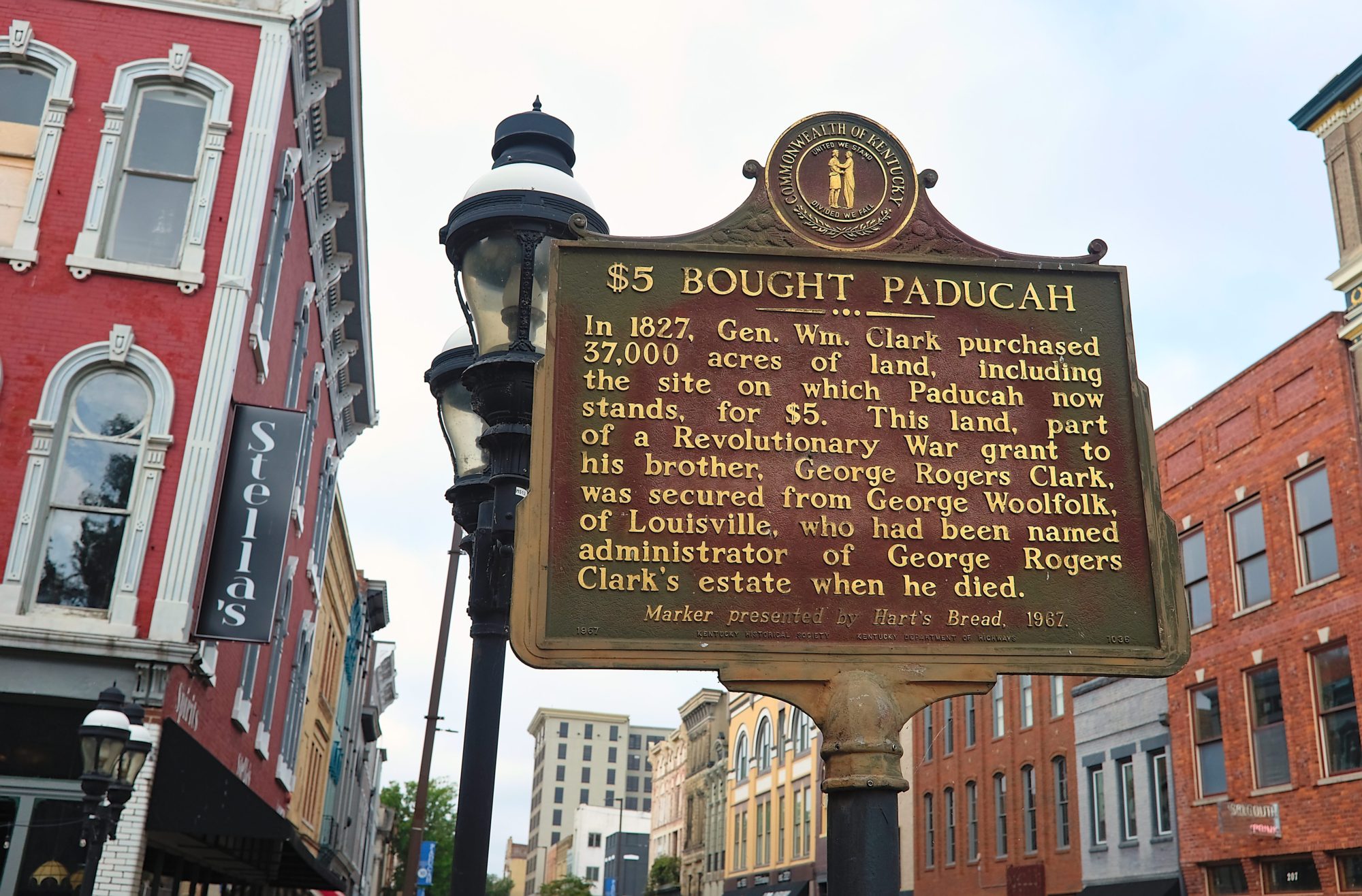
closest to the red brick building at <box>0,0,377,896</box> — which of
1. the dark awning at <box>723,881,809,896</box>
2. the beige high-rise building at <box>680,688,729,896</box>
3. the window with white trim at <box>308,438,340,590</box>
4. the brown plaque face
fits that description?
the window with white trim at <box>308,438,340,590</box>

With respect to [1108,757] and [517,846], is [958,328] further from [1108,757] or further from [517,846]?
[517,846]

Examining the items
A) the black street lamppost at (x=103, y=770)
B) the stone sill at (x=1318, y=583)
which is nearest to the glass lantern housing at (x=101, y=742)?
the black street lamppost at (x=103, y=770)

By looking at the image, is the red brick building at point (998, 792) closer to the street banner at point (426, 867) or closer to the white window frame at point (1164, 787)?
the white window frame at point (1164, 787)

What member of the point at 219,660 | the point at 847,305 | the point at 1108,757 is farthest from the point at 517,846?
the point at 847,305

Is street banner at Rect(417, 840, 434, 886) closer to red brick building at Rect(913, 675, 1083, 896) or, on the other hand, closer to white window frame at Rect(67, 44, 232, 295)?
red brick building at Rect(913, 675, 1083, 896)

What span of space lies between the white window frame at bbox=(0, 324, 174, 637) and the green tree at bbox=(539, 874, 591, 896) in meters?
75.3

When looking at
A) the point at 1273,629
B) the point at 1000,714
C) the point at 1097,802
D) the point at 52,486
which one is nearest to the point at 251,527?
the point at 52,486

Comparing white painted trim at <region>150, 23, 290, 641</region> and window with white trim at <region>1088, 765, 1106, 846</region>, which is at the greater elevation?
white painted trim at <region>150, 23, 290, 641</region>

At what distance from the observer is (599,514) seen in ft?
19.0

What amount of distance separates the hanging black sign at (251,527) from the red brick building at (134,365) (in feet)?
0.63

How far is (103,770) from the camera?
9.79 metres

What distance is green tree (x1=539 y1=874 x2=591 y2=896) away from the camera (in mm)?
83375

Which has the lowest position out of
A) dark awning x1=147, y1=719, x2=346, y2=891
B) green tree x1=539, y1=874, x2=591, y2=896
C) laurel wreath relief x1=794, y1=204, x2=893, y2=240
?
green tree x1=539, y1=874, x2=591, y2=896

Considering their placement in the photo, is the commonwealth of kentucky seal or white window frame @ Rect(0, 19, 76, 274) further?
white window frame @ Rect(0, 19, 76, 274)
